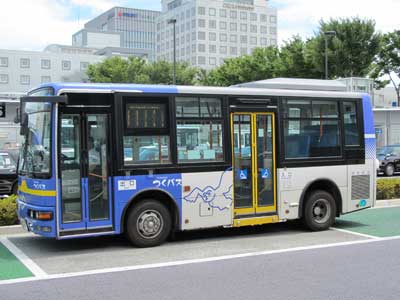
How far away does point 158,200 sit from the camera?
945 centimetres

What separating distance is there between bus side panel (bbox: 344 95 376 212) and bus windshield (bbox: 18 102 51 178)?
245 inches

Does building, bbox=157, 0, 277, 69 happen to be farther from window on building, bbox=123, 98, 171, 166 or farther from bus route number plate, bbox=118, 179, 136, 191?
bus route number plate, bbox=118, 179, 136, 191

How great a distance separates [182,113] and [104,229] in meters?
2.42

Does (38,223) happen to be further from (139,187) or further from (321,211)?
(321,211)

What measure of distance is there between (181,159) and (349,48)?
34.4 m

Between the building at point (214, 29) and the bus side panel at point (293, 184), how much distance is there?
12640 centimetres

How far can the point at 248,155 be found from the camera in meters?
10.2

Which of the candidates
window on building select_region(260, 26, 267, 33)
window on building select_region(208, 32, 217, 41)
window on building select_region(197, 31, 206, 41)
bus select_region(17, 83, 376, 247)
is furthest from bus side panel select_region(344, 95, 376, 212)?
window on building select_region(260, 26, 267, 33)

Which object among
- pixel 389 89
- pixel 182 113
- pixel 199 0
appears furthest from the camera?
pixel 199 0

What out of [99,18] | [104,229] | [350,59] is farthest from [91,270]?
[99,18]

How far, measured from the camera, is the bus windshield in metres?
8.70

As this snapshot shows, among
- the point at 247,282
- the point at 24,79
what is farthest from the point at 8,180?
the point at 24,79

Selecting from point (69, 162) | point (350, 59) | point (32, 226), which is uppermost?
point (350, 59)

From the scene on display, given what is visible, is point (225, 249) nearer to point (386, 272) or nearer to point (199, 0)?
point (386, 272)
